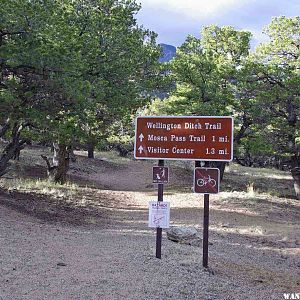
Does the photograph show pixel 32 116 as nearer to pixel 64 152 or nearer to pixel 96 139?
pixel 96 139

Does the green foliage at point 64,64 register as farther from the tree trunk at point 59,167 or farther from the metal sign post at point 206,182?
the tree trunk at point 59,167

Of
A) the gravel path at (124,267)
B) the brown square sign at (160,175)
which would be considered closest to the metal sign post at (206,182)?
the gravel path at (124,267)

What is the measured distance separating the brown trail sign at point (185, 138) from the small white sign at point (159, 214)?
2.70 feet

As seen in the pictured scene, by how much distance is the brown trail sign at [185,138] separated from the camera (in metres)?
7.78

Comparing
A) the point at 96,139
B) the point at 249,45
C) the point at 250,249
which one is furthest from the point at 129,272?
the point at 249,45

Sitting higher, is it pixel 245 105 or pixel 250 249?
pixel 245 105

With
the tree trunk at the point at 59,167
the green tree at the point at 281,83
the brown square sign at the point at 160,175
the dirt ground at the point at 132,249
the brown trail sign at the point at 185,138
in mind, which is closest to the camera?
the dirt ground at the point at 132,249

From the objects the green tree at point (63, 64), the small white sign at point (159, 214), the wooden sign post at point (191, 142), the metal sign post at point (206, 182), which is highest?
the green tree at point (63, 64)

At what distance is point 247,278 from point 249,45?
66.9 ft

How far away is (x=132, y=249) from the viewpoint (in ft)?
28.7

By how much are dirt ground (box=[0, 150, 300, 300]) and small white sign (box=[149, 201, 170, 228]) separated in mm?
602

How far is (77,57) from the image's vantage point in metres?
12.0

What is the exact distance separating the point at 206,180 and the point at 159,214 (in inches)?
39.1

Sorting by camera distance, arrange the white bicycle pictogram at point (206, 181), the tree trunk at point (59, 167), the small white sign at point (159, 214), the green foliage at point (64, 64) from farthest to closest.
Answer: the tree trunk at point (59, 167)
the green foliage at point (64, 64)
the small white sign at point (159, 214)
the white bicycle pictogram at point (206, 181)
